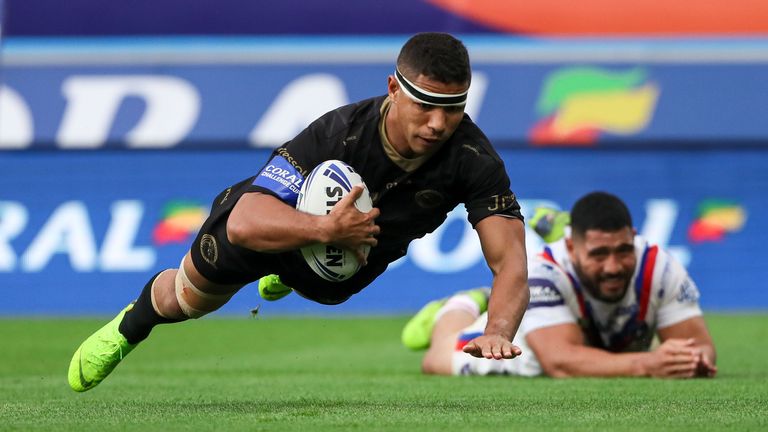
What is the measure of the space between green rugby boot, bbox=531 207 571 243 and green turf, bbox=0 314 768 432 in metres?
1.34

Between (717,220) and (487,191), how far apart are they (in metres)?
11.0

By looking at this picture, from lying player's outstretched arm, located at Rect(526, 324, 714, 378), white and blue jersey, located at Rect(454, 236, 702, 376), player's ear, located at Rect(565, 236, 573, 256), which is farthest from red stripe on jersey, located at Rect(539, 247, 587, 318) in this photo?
lying player's outstretched arm, located at Rect(526, 324, 714, 378)

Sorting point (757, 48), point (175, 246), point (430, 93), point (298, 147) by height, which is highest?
point (757, 48)

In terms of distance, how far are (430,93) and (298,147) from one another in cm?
77

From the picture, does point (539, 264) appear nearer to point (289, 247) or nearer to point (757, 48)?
point (289, 247)

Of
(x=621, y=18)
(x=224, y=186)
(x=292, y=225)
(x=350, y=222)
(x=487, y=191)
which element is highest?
(x=621, y=18)

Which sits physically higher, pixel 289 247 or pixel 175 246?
pixel 289 247

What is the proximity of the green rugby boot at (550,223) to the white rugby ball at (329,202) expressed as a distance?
3.34 metres

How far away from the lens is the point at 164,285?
23.1 feet

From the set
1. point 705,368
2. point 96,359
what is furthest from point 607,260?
point 96,359

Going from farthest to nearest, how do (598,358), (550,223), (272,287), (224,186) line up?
(224,186)
(550,223)
(598,358)
(272,287)

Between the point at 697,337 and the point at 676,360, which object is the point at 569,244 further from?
the point at 676,360

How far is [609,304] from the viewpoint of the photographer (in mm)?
8586

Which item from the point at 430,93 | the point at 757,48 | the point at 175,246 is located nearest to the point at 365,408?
the point at 430,93
